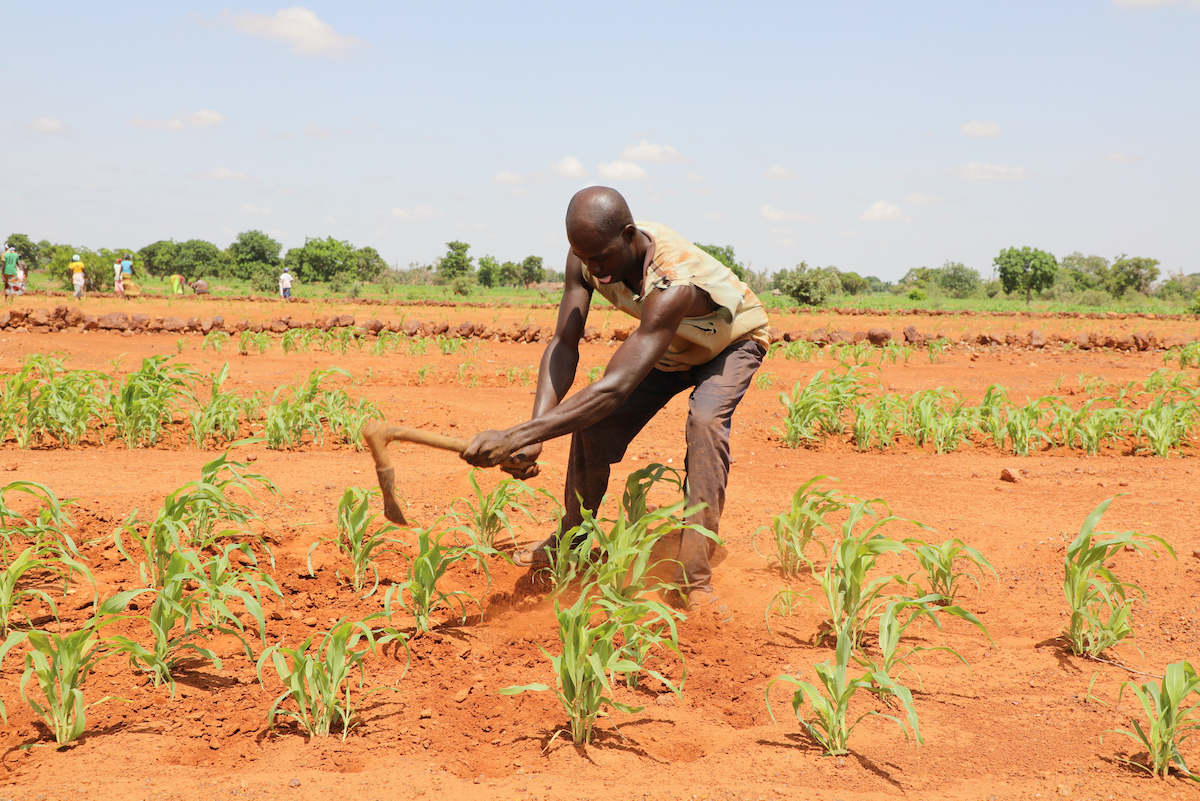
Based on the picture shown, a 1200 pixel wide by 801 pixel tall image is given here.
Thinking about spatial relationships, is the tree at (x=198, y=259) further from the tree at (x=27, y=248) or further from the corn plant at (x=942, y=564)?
the corn plant at (x=942, y=564)

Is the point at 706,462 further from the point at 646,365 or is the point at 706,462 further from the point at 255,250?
the point at 255,250

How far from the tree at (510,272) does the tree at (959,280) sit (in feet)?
97.5

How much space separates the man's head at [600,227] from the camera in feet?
8.36

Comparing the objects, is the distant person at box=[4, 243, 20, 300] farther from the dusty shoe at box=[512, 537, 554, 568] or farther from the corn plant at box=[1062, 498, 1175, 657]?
the corn plant at box=[1062, 498, 1175, 657]

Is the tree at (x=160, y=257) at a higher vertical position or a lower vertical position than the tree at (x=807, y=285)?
higher

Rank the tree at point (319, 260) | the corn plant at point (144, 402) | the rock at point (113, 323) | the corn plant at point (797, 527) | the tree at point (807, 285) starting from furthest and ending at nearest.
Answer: the tree at point (319, 260), the tree at point (807, 285), the rock at point (113, 323), the corn plant at point (144, 402), the corn plant at point (797, 527)

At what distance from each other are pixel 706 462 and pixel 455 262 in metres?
51.7

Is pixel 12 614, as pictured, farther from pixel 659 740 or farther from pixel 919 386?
pixel 919 386

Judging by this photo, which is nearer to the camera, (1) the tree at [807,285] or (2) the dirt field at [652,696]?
(2) the dirt field at [652,696]

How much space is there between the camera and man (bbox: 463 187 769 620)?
101 inches

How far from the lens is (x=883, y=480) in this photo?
4.53 meters

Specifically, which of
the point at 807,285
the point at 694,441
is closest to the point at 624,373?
the point at 694,441

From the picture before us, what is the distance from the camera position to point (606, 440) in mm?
3023

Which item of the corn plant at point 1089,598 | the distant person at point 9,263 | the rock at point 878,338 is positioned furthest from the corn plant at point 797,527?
the distant person at point 9,263
